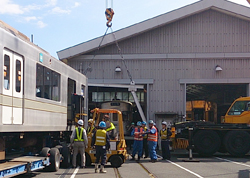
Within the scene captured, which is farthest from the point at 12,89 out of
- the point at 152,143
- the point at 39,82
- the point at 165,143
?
the point at 165,143

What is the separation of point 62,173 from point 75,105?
3152 millimetres

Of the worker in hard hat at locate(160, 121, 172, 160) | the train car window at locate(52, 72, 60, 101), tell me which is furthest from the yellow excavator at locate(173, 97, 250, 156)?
the train car window at locate(52, 72, 60, 101)

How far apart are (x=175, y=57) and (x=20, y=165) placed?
17.5 m

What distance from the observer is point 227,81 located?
2455cm

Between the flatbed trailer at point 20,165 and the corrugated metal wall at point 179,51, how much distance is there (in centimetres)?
1485

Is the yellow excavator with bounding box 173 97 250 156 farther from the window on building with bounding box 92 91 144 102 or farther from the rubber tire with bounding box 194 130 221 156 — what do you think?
the window on building with bounding box 92 91 144 102

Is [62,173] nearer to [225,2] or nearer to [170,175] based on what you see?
[170,175]

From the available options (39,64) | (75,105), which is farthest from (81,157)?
(39,64)

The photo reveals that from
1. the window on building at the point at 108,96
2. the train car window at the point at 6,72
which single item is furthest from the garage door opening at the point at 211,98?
the train car window at the point at 6,72

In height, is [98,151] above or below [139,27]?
below

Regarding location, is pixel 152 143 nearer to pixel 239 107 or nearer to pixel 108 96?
pixel 239 107

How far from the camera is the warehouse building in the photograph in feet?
80.8

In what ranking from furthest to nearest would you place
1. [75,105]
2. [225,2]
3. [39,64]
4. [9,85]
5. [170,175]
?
[225,2]
[75,105]
[170,175]
[39,64]
[9,85]

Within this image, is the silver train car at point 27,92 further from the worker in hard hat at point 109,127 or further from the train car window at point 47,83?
the worker in hard hat at point 109,127
